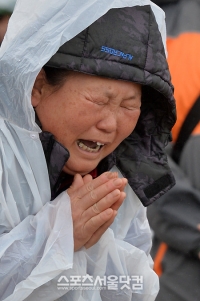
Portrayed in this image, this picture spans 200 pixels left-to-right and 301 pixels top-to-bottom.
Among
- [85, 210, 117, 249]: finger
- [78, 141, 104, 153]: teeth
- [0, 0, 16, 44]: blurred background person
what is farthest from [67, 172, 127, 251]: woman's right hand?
[0, 0, 16, 44]: blurred background person

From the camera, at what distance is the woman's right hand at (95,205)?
1997 millimetres

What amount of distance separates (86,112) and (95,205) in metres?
0.29

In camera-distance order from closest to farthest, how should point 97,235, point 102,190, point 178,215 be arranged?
point 102,190, point 97,235, point 178,215

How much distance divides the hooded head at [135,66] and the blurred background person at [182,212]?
2.46ft

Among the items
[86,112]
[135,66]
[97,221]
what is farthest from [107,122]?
[97,221]

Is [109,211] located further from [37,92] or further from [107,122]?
[37,92]

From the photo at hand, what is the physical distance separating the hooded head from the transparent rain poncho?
4 centimetres

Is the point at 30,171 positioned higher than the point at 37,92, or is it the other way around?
the point at 37,92

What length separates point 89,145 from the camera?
2.18m

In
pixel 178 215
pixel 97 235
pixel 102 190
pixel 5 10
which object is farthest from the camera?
pixel 178 215

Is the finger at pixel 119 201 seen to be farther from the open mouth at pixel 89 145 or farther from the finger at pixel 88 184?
the open mouth at pixel 89 145

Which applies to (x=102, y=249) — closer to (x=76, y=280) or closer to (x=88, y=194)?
(x=76, y=280)

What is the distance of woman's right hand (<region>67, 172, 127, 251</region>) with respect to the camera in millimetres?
1997

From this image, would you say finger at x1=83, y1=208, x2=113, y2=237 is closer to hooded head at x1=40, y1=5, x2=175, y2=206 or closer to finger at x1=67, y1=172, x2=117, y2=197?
finger at x1=67, y1=172, x2=117, y2=197
